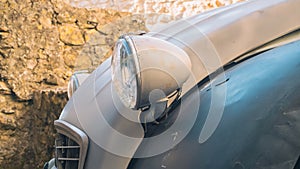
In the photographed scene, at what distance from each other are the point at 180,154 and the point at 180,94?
16cm

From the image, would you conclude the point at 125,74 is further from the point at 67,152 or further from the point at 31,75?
the point at 31,75

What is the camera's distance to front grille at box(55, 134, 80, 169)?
1.27 meters

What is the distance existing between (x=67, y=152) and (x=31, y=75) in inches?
142

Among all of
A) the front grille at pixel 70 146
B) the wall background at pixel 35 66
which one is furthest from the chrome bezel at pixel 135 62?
the wall background at pixel 35 66

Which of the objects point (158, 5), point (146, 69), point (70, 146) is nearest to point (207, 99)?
point (146, 69)

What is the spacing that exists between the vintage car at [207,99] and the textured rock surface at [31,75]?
3466 mm

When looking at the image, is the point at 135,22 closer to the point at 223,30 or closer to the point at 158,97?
the point at 223,30

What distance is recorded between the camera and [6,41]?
185 inches

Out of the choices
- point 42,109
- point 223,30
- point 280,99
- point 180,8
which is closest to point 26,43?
point 42,109

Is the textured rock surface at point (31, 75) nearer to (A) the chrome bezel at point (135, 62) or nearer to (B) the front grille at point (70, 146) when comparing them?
(B) the front grille at point (70, 146)

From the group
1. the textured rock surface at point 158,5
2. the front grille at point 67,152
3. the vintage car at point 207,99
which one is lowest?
the textured rock surface at point 158,5

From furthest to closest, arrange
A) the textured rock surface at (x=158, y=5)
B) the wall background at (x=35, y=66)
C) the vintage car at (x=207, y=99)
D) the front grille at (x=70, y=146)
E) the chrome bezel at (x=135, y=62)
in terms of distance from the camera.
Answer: the wall background at (x=35, y=66)
the textured rock surface at (x=158, y=5)
the front grille at (x=70, y=146)
the chrome bezel at (x=135, y=62)
the vintage car at (x=207, y=99)

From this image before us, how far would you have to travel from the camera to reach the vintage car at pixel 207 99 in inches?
30.5

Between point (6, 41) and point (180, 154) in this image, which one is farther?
point (6, 41)
